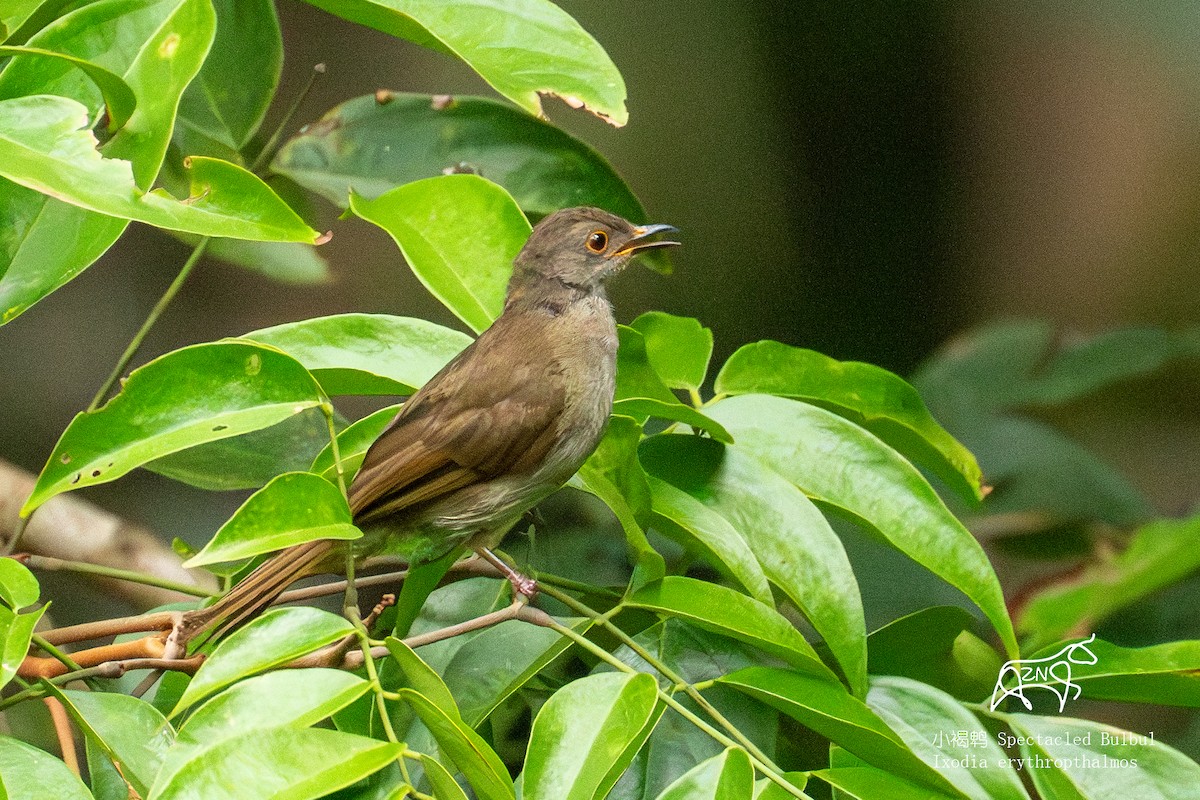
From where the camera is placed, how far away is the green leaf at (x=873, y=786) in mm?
1140

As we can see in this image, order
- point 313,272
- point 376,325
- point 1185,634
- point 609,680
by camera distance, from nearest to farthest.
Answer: point 609,680, point 376,325, point 313,272, point 1185,634

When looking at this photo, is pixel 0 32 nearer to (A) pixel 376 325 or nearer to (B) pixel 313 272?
(A) pixel 376 325

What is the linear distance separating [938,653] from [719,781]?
55 centimetres

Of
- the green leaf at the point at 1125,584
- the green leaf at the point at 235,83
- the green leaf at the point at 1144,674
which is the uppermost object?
the green leaf at the point at 235,83

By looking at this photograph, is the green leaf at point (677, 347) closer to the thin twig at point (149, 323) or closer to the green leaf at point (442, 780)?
the thin twig at point (149, 323)

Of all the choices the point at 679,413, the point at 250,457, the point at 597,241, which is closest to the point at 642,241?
the point at 597,241

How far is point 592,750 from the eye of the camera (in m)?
1.04

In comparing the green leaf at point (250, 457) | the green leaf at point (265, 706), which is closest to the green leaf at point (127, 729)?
the green leaf at point (265, 706)

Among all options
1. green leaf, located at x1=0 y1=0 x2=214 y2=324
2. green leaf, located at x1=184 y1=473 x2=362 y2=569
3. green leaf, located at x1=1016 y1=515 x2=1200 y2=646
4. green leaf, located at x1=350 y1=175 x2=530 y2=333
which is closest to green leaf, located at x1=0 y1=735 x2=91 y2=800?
green leaf, located at x1=184 y1=473 x2=362 y2=569

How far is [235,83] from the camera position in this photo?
186 centimetres

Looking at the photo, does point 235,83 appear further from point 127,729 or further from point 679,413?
point 127,729

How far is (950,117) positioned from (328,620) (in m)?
3.12

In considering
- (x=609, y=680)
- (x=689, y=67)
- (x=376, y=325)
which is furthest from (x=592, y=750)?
(x=689, y=67)

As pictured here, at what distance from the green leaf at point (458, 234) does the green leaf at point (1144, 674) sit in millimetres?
877
